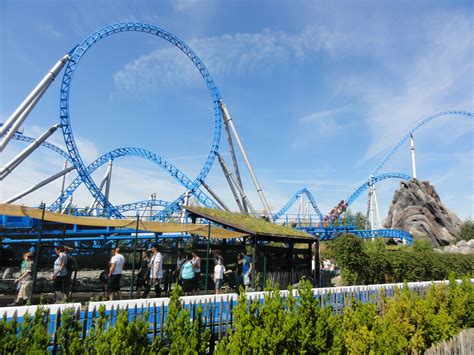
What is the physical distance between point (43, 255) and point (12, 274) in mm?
1131

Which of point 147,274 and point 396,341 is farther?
point 147,274

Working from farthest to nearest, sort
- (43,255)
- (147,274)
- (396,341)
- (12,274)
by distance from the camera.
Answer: (43,255)
(12,274)
(147,274)
(396,341)

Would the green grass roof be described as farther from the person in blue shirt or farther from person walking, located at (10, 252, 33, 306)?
person walking, located at (10, 252, 33, 306)

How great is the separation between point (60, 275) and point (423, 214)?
1725 inches

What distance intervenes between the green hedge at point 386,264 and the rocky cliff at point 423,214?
1116 inches

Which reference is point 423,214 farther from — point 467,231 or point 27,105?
point 27,105

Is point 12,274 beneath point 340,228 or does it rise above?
beneath

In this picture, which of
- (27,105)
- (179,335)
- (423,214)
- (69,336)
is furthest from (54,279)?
(423,214)

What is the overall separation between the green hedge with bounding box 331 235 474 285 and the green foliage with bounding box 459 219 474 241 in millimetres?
31482

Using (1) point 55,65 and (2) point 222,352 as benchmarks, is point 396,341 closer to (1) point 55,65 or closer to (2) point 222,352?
(2) point 222,352

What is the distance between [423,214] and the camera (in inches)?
1628

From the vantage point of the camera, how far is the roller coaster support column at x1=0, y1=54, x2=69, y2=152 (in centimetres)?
1748

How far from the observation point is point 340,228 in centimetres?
2983

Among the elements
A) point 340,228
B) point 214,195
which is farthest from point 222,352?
point 340,228
